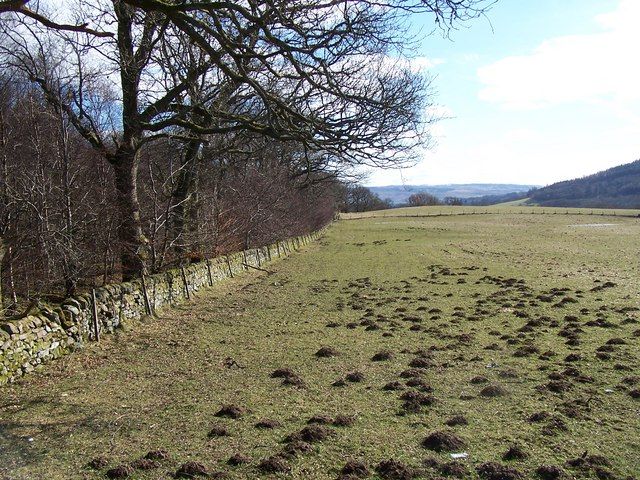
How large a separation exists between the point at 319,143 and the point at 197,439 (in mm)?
8092

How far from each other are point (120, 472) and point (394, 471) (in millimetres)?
2581

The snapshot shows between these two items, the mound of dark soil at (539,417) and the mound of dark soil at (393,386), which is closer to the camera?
the mound of dark soil at (539,417)

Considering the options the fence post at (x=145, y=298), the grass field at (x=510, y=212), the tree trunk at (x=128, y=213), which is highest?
the tree trunk at (x=128, y=213)

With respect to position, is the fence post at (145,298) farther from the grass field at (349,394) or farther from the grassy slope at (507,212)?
the grassy slope at (507,212)

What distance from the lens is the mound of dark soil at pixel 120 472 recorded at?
5.15 meters

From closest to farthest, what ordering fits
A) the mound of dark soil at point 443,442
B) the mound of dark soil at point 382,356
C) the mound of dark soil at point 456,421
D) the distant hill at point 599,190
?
the mound of dark soil at point 443,442 → the mound of dark soil at point 456,421 → the mound of dark soil at point 382,356 → the distant hill at point 599,190

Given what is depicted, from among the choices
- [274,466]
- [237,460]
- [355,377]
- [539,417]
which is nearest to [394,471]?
[274,466]

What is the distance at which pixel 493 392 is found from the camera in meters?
7.41

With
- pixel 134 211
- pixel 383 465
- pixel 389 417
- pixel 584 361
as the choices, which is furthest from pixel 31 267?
pixel 584 361

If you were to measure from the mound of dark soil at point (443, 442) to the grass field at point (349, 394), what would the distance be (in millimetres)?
15

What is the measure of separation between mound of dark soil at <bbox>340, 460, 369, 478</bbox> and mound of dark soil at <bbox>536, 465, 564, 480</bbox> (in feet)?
5.22

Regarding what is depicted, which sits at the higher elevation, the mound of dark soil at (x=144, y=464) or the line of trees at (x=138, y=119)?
the line of trees at (x=138, y=119)

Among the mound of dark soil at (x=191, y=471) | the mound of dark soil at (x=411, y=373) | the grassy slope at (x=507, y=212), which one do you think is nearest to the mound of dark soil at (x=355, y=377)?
the mound of dark soil at (x=411, y=373)

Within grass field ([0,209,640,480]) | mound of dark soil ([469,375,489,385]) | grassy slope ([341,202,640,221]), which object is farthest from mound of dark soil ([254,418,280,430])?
grassy slope ([341,202,640,221])
